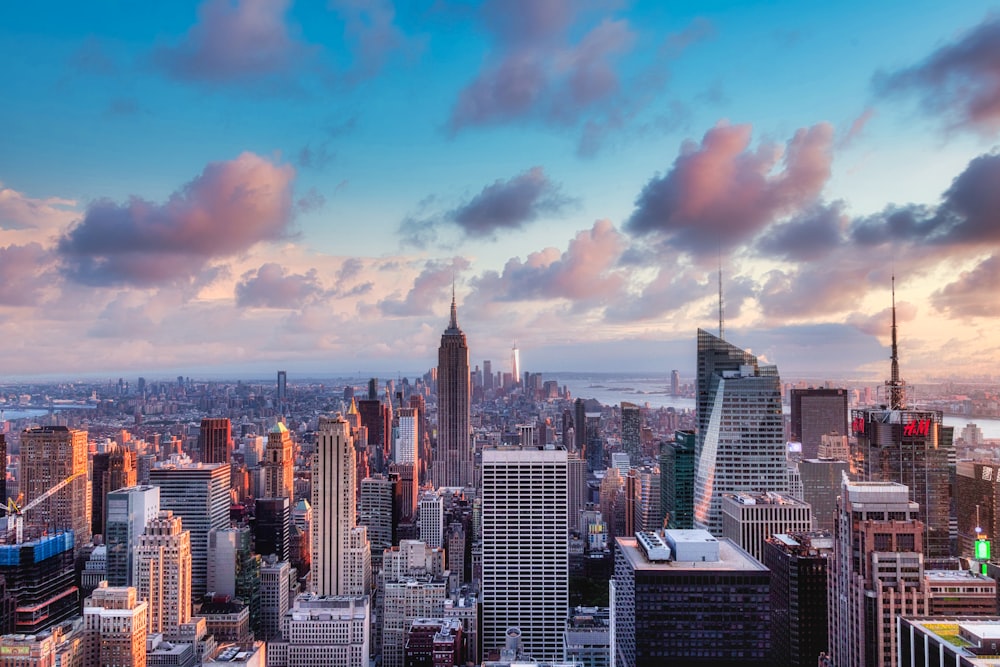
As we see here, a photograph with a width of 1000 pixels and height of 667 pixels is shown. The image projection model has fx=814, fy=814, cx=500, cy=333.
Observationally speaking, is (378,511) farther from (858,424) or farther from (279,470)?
(858,424)

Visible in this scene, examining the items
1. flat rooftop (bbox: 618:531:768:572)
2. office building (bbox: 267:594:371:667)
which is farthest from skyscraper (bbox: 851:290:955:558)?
office building (bbox: 267:594:371:667)

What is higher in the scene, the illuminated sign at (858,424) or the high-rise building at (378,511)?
the illuminated sign at (858,424)

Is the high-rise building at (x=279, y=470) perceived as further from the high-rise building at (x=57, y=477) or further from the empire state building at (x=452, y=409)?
the empire state building at (x=452, y=409)

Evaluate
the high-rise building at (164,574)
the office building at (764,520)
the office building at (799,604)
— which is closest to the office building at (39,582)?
the high-rise building at (164,574)

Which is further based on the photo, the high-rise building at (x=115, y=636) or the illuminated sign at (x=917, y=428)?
the illuminated sign at (x=917, y=428)

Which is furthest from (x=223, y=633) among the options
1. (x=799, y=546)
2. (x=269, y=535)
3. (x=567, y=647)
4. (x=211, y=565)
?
(x=799, y=546)

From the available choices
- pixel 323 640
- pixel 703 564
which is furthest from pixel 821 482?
pixel 323 640

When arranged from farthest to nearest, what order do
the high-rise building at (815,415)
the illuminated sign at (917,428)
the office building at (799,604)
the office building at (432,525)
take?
the office building at (432,525) → the high-rise building at (815,415) → the illuminated sign at (917,428) → the office building at (799,604)
